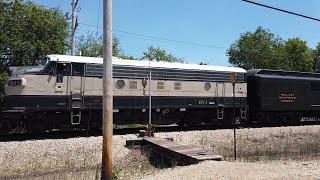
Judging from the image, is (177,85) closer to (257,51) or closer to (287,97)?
(287,97)

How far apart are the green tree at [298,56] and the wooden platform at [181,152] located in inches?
2111

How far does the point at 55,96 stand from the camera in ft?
65.9

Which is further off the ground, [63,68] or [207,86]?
[63,68]

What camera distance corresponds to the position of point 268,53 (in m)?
66.9

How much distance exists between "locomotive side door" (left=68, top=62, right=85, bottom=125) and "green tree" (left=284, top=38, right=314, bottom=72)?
51.9m

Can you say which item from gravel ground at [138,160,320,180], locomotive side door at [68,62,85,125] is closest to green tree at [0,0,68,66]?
locomotive side door at [68,62,85,125]

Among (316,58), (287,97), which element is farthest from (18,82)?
(316,58)

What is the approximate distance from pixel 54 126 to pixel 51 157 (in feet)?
13.8

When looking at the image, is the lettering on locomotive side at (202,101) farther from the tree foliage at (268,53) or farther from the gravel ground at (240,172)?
the tree foliage at (268,53)

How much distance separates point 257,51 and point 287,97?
40755 mm

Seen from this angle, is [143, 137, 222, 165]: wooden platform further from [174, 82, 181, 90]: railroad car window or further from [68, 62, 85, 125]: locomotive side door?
[174, 82, 181, 90]: railroad car window

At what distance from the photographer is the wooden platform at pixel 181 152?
1387cm

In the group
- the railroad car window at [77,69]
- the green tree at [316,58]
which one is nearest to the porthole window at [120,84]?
the railroad car window at [77,69]

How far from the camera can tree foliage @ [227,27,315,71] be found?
66375 millimetres
